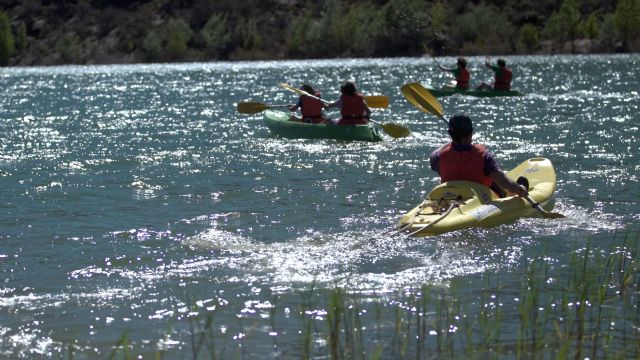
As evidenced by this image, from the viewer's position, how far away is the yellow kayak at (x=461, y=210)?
10367 millimetres

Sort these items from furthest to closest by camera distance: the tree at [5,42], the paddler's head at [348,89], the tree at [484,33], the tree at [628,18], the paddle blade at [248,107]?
1. the tree at [5,42]
2. the tree at [484,33]
3. the tree at [628,18]
4. the paddle blade at [248,107]
5. the paddler's head at [348,89]

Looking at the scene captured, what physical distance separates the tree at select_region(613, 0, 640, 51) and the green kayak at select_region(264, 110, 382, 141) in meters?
59.6

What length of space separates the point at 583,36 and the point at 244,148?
69.3 metres

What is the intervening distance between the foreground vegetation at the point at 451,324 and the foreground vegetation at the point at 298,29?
235 ft

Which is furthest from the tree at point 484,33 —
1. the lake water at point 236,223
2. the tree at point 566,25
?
the lake water at point 236,223

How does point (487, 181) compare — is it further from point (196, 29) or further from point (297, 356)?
point (196, 29)

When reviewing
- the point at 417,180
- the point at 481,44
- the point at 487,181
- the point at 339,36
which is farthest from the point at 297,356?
the point at 339,36

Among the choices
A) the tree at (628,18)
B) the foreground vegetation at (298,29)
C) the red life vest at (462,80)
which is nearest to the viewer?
the red life vest at (462,80)

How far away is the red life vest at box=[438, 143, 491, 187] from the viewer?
1103cm

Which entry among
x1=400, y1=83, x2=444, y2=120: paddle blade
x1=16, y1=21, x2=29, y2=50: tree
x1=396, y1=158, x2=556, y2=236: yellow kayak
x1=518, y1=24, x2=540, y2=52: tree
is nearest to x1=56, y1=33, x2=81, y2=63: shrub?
x1=16, y1=21, x2=29, y2=50: tree

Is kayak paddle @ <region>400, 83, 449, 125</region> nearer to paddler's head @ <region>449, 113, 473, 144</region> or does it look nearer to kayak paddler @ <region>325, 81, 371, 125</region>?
paddler's head @ <region>449, 113, 473, 144</region>

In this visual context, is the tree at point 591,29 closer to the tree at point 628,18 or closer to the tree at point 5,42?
the tree at point 628,18

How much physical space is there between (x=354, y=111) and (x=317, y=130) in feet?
2.50

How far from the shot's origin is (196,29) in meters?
111
